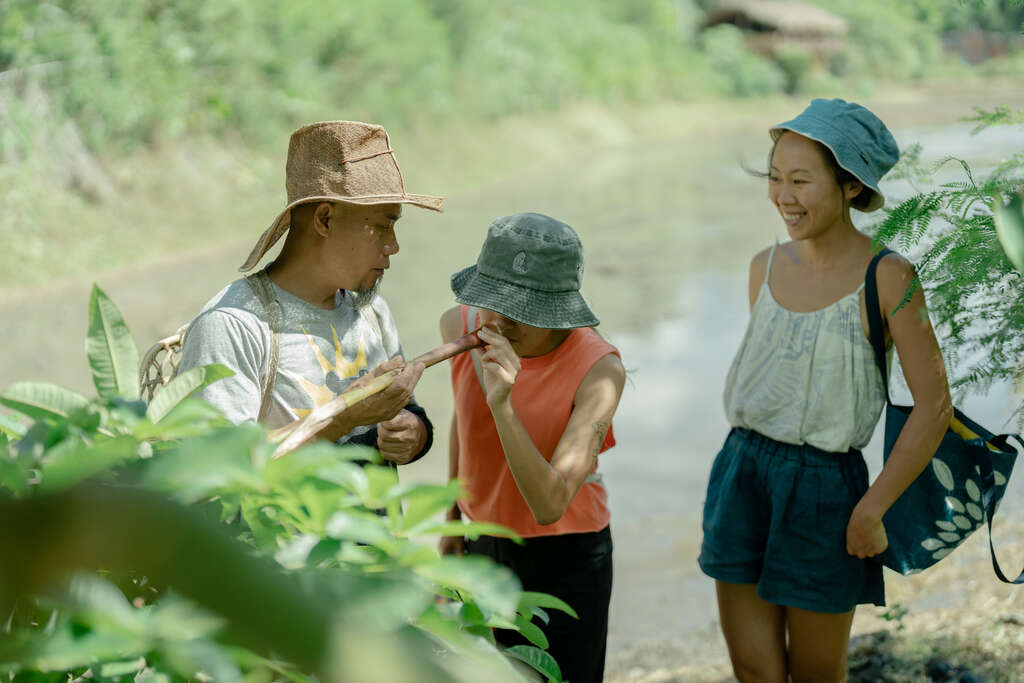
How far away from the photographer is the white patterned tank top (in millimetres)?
2438

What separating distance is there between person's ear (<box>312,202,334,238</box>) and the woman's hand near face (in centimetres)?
53

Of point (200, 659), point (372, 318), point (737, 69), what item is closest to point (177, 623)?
point (200, 659)

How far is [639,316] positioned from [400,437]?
21.9 feet

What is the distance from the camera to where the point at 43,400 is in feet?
2.94

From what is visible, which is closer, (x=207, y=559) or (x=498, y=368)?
(x=207, y=559)

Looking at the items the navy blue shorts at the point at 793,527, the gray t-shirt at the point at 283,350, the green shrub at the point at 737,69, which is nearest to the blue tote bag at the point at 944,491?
the navy blue shorts at the point at 793,527

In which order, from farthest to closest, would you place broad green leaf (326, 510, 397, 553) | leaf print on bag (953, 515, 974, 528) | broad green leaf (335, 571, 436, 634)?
leaf print on bag (953, 515, 974, 528)
broad green leaf (326, 510, 397, 553)
broad green leaf (335, 571, 436, 634)

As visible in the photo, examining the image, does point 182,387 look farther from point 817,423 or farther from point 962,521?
point 962,521

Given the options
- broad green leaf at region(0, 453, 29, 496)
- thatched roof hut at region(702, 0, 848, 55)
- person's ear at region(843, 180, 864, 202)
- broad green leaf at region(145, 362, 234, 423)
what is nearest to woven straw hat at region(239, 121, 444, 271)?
person's ear at region(843, 180, 864, 202)

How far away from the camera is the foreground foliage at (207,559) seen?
14.7 inches

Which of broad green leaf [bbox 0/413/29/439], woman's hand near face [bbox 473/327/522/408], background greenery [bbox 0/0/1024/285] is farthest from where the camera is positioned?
background greenery [bbox 0/0/1024/285]

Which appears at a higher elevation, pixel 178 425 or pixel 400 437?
pixel 178 425

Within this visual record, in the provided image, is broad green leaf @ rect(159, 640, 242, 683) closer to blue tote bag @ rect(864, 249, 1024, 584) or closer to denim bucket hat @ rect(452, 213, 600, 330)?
denim bucket hat @ rect(452, 213, 600, 330)

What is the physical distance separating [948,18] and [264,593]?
4.18m
